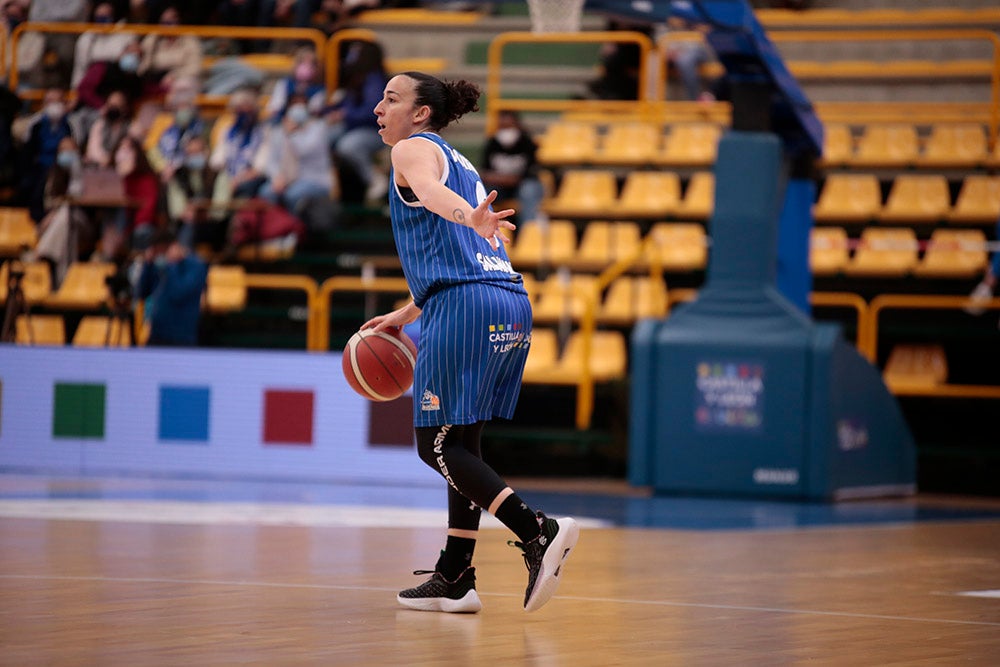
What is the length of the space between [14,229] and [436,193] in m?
12.6

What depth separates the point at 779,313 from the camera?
488 inches

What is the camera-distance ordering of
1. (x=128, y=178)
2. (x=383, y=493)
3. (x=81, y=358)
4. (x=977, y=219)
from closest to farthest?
(x=383, y=493), (x=81, y=358), (x=977, y=219), (x=128, y=178)

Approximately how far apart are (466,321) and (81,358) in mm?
8235

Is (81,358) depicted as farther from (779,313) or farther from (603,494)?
(779,313)

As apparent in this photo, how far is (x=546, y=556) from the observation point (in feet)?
18.8

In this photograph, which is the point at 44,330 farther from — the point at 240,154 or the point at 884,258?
the point at 884,258

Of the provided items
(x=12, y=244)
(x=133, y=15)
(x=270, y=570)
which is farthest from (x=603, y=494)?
(x=133, y=15)

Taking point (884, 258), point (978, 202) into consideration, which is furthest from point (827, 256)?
point (978, 202)

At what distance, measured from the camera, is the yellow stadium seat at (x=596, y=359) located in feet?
45.9

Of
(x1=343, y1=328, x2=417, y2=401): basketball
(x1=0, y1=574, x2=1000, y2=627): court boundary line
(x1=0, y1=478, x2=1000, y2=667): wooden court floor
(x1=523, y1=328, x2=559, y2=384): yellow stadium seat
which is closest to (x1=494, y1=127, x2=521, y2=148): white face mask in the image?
(x1=523, y1=328, x2=559, y2=384): yellow stadium seat

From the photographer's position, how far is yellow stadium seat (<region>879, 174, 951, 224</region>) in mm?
15570

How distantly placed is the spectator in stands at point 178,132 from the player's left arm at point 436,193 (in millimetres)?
11375

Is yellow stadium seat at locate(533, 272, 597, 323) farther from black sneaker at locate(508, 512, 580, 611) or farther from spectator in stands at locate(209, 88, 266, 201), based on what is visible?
black sneaker at locate(508, 512, 580, 611)

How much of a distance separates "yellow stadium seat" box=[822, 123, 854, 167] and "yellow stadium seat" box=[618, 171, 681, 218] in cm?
Answer: 156
